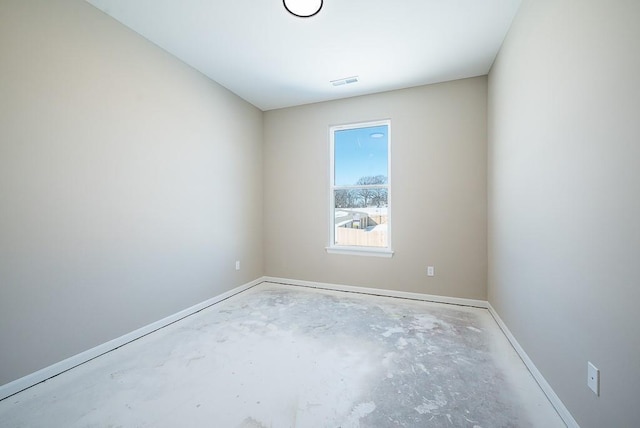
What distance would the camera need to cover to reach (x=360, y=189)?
3.76 m

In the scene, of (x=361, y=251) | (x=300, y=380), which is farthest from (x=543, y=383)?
(x=361, y=251)

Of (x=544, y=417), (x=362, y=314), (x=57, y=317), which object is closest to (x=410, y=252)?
(x=362, y=314)

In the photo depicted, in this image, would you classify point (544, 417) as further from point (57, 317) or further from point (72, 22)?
point (72, 22)

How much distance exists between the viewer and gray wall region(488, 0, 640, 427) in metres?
1.00

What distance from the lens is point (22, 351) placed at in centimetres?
166

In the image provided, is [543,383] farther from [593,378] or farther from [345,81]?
[345,81]

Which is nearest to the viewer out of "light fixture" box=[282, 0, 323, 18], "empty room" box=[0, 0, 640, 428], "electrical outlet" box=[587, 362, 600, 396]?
"electrical outlet" box=[587, 362, 600, 396]

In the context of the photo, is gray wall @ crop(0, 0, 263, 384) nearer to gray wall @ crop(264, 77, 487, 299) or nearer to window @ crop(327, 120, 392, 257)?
gray wall @ crop(264, 77, 487, 299)

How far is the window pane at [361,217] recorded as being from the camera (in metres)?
3.64

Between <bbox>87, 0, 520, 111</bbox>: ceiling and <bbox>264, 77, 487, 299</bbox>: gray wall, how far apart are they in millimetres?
352

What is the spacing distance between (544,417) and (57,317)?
3138mm

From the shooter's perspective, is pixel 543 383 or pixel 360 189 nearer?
pixel 543 383

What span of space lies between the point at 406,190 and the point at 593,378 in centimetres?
247

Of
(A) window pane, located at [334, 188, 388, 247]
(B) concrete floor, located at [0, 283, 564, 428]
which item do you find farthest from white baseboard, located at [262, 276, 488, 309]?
(A) window pane, located at [334, 188, 388, 247]
